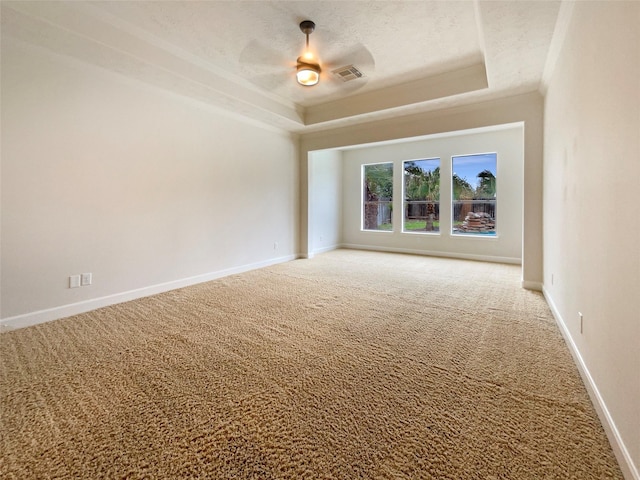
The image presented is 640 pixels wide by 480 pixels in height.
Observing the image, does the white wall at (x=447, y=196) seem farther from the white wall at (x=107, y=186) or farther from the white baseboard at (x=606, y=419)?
the white baseboard at (x=606, y=419)

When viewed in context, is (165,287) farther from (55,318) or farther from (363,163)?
(363,163)

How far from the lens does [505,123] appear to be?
396cm

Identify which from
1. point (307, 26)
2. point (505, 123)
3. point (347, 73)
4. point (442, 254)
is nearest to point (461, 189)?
point (442, 254)

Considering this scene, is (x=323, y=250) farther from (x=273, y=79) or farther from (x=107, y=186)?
(x=107, y=186)

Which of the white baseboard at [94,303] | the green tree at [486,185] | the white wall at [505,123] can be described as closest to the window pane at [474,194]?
the green tree at [486,185]

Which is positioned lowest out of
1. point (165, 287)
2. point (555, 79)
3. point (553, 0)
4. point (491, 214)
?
point (165, 287)

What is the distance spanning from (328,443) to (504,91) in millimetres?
4396

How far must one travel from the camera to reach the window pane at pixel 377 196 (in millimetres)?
7051

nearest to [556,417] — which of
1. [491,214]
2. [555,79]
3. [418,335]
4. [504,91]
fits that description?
[418,335]

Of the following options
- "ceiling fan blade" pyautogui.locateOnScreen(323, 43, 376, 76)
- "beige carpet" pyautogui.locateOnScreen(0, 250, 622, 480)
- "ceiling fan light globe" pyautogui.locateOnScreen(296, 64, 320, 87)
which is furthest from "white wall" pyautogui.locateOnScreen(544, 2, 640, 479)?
"ceiling fan light globe" pyautogui.locateOnScreen(296, 64, 320, 87)

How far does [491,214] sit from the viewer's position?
5824mm

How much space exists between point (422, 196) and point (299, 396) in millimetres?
5830

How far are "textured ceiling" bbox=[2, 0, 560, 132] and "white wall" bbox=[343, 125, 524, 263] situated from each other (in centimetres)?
142

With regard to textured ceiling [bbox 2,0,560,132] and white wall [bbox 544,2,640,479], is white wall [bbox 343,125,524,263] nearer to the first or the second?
textured ceiling [bbox 2,0,560,132]
